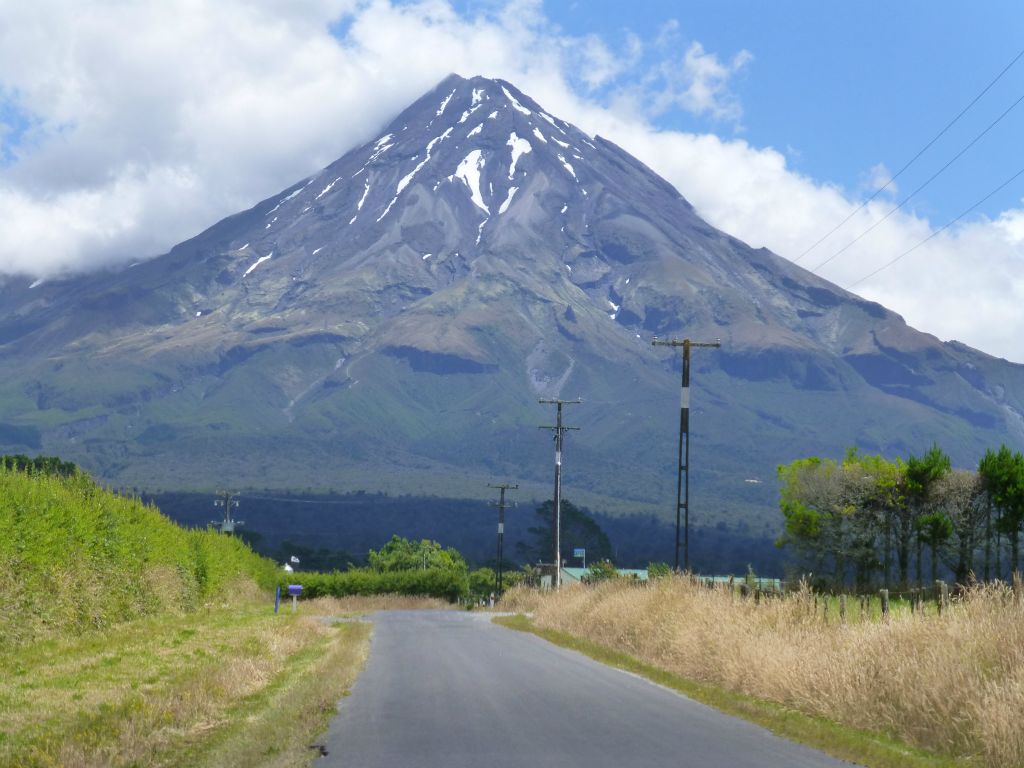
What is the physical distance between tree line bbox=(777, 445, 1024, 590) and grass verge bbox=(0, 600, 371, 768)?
49845 mm

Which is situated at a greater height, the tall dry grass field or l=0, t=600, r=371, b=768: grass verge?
the tall dry grass field

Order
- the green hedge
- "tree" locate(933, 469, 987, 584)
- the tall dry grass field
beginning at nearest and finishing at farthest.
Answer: the tall dry grass field
"tree" locate(933, 469, 987, 584)
the green hedge

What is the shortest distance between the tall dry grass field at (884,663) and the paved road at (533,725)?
5.01ft

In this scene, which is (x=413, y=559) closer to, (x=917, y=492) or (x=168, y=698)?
(x=917, y=492)

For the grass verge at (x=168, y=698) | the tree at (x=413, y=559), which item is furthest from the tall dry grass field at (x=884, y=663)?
the tree at (x=413, y=559)

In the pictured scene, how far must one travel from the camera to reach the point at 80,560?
103 feet

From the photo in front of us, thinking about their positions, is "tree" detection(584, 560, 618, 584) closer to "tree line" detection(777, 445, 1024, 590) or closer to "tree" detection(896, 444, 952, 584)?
"tree line" detection(777, 445, 1024, 590)

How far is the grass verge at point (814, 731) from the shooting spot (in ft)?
48.0

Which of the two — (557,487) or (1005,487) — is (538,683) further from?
(1005,487)

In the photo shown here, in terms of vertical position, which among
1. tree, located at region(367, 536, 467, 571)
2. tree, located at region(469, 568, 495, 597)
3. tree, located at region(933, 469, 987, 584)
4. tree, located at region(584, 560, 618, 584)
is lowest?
tree, located at region(469, 568, 495, 597)

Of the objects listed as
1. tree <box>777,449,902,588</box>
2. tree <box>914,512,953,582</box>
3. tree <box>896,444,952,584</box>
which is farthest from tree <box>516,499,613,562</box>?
tree <box>914,512,953,582</box>

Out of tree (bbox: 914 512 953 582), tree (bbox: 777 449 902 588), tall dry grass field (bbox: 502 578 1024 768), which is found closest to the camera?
tall dry grass field (bbox: 502 578 1024 768)

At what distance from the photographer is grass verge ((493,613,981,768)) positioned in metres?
14.6

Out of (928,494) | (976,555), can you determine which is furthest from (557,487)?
(976,555)
